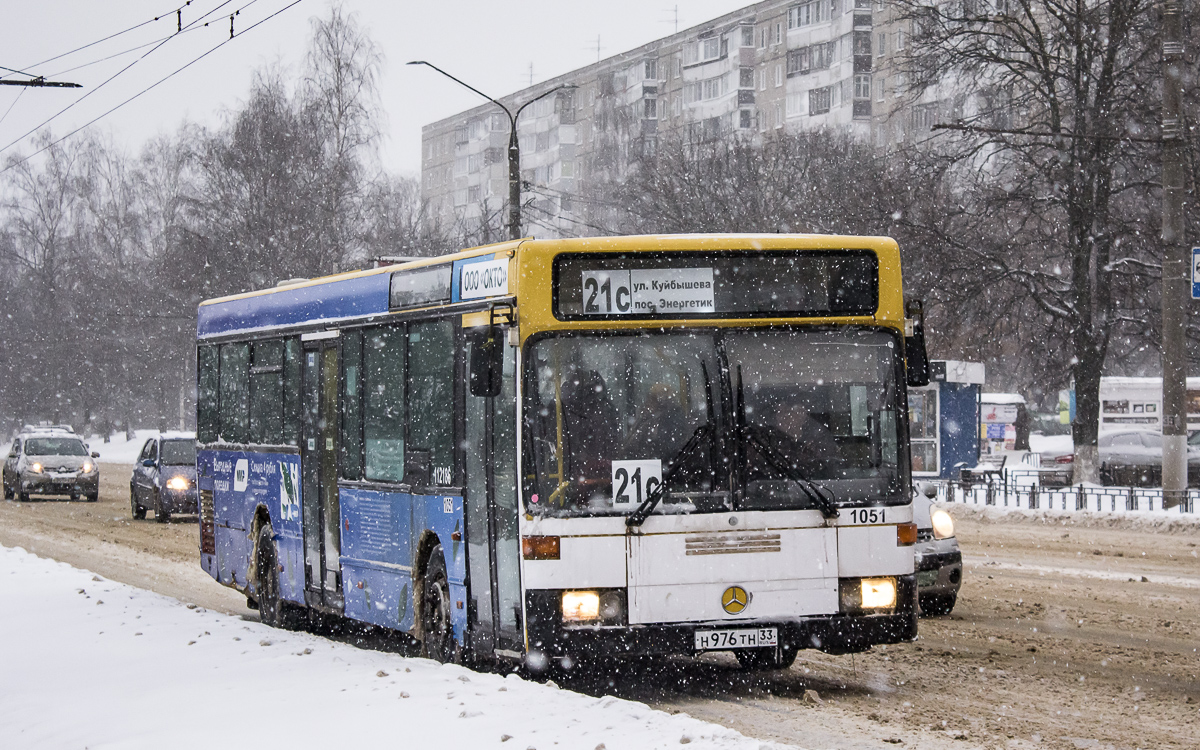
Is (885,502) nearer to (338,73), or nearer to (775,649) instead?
(775,649)

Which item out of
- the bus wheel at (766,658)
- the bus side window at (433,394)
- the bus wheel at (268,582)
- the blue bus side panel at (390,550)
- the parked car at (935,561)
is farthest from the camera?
the bus wheel at (268,582)

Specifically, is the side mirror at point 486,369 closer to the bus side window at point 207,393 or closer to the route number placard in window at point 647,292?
the route number placard in window at point 647,292

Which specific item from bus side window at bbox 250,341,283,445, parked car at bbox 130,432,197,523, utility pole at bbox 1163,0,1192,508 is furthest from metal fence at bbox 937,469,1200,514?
bus side window at bbox 250,341,283,445

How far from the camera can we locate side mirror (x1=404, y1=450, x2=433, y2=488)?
37.9 feet

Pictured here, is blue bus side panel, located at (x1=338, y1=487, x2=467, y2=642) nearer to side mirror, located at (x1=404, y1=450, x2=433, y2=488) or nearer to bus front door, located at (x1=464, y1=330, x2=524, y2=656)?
side mirror, located at (x1=404, y1=450, x2=433, y2=488)

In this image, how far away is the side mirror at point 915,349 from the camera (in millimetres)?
9875

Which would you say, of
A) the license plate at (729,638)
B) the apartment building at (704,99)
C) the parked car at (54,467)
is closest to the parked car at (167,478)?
the parked car at (54,467)

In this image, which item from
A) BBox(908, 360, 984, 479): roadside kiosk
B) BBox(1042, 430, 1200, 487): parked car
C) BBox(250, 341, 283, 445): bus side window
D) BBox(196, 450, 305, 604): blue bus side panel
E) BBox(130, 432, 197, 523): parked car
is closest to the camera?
BBox(196, 450, 305, 604): blue bus side panel

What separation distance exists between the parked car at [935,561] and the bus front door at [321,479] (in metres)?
4.50

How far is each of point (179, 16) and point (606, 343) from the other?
45.8 feet

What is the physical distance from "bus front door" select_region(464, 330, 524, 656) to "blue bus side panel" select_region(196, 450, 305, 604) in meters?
3.82

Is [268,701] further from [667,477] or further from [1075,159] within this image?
[1075,159]

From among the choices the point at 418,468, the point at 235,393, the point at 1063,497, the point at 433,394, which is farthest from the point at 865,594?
the point at 1063,497

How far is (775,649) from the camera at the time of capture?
972 centimetres
